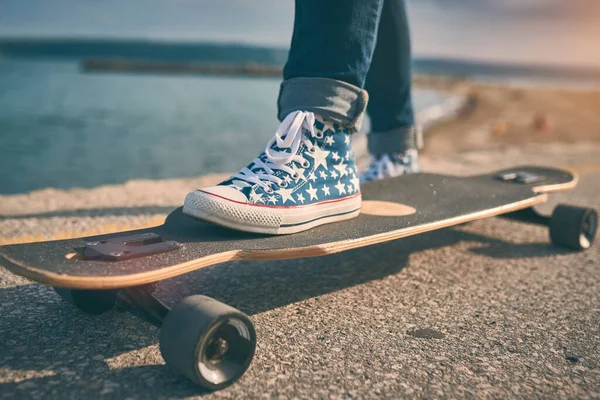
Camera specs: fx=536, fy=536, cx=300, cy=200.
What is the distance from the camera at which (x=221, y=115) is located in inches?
898

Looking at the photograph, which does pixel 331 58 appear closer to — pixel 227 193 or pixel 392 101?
pixel 227 193

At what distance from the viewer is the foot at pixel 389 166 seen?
10.1ft

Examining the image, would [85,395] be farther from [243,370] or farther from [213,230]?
[213,230]

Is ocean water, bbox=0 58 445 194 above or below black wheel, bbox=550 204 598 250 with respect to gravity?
below

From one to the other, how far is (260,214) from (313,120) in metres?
0.41

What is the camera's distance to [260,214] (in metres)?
1.78

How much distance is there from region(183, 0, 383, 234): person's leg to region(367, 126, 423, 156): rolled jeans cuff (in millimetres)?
998

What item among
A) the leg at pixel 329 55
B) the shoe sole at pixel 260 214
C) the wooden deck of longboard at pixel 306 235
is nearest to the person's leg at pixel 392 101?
the wooden deck of longboard at pixel 306 235

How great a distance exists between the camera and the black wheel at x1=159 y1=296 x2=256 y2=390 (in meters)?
1.33

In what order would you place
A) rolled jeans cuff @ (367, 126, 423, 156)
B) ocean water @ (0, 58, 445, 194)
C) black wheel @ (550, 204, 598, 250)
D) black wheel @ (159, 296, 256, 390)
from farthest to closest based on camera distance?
ocean water @ (0, 58, 445, 194) → rolled jeans cuff @ (367, 126, 423, 156) → black wheel @ (550, 204, 598, 250) → black wheel @ (159, 296, 256, 390)

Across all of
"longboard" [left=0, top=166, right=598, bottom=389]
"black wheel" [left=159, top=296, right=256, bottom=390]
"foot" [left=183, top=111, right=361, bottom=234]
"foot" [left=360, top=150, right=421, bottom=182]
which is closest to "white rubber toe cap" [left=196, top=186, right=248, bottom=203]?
"foot" [left=183, top=111, right=361, bottom=234]

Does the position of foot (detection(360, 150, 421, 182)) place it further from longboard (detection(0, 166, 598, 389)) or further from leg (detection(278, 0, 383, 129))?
leg (detection(278, 0, 383, 129))

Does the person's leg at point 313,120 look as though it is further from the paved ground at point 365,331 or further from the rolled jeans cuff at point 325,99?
the paved ground at point 365,331

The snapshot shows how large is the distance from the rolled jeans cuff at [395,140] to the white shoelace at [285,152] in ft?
3.83
